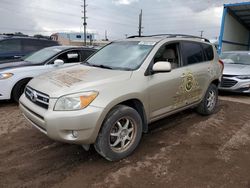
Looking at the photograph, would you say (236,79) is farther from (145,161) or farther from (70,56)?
(145,161)

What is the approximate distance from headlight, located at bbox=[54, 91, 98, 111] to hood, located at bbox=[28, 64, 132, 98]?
0.07 m

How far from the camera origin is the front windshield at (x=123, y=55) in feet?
11.8

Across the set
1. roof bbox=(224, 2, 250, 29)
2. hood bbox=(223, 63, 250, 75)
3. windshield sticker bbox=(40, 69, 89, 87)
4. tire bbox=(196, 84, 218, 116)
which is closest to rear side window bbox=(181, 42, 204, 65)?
tire bbox=(196, 84, 218, 116)

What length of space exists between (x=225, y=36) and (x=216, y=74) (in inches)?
389

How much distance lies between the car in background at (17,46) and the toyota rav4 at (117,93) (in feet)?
17.3

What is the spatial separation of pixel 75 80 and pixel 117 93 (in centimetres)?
62

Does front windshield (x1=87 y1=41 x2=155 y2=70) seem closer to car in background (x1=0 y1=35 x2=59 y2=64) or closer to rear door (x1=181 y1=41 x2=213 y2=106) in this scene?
rear door (x1=181 y1=41 x2=213 y2=106)

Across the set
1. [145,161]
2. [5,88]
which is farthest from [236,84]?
[5,88]

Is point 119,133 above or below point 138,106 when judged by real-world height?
below

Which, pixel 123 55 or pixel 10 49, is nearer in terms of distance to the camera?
pixel 123 55

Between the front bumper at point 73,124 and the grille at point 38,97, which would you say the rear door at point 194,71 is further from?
the grille at point 38,97

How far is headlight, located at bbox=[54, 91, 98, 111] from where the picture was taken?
2729mm

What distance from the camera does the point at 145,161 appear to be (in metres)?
3.22

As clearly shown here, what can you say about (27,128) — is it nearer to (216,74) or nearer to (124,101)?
(124,101)
